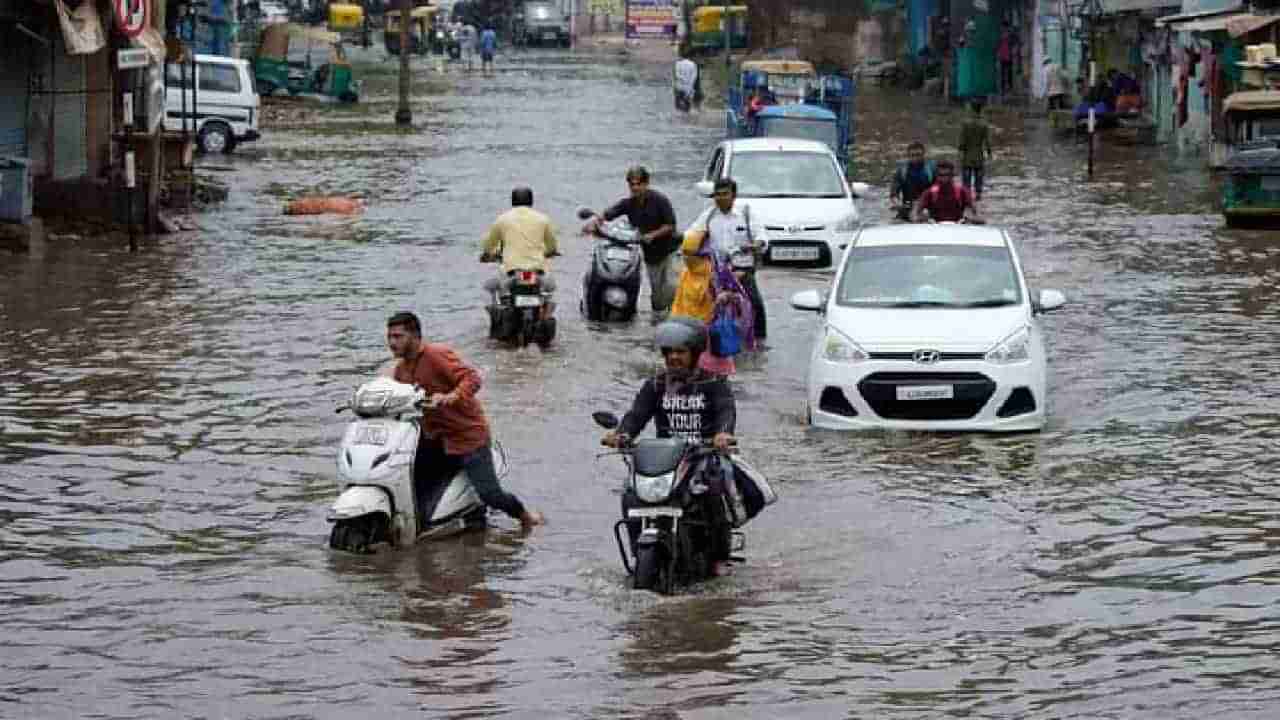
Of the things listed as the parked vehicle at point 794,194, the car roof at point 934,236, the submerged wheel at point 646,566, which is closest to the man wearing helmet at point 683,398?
the submerged wheel at point 646,566

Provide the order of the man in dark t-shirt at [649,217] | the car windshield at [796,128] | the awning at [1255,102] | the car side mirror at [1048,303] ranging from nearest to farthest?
1. the car side mirror at [1048,303]
2. the man in dark t-shirt at [649,217]
3. the awning at [1255,102]
4. the car windshield at [796,128]

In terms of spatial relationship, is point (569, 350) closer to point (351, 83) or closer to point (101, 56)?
point (101, 56)

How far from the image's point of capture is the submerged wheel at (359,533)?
1418 centimetres

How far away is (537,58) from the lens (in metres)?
98.8

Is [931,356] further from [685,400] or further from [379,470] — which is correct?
[379,470]

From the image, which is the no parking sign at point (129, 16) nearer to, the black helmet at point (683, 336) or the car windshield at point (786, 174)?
the car windshield at point (786, 174)

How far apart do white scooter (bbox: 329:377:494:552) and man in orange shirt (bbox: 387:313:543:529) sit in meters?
0.17

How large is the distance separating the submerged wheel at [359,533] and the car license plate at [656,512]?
1885 millimetres

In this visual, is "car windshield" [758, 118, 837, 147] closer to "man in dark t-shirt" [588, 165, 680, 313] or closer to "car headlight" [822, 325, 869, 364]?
"man in dark t-shirt" [588, 165, 680, 313]

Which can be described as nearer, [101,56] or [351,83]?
[101,56]

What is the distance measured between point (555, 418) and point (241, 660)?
24.7 feet

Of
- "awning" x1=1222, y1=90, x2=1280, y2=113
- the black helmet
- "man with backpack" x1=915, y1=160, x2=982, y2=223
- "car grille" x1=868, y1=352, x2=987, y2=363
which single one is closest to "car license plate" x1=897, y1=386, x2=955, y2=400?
"car grille" x1=868, y1=352, x2=987, y2=363

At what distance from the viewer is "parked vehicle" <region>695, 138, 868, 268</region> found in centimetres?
2900

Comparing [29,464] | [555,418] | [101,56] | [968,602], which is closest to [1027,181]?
[101,56]
